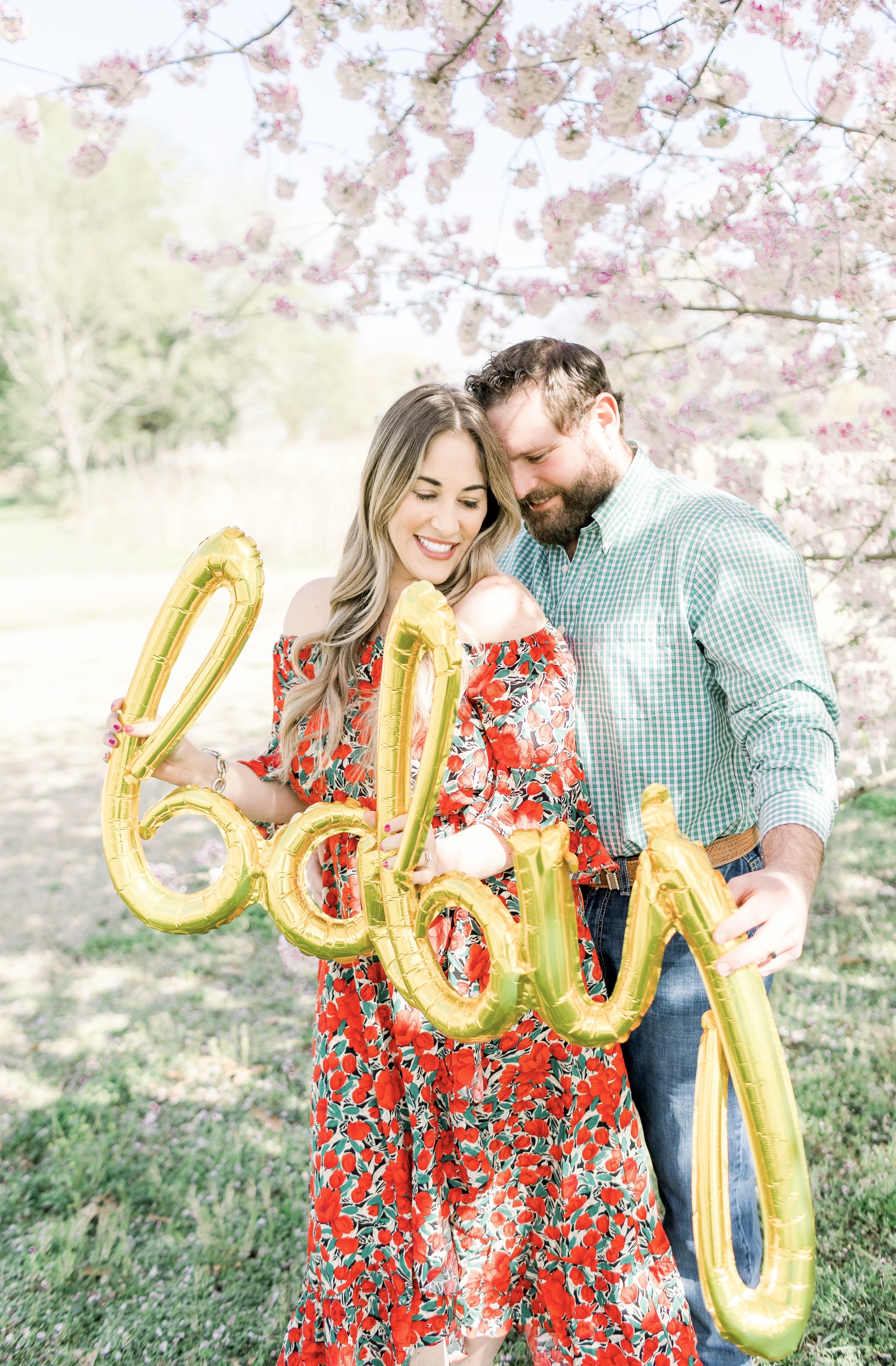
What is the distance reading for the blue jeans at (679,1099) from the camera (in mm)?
2006

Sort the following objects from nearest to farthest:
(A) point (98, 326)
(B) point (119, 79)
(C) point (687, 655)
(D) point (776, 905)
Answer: (D) point (776, 905) < (C) point (687, 655) < (B) point (119, 79) < (A) point (98, 326)

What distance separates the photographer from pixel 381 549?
1.92 metres

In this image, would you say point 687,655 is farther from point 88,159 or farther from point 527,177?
point 88,159

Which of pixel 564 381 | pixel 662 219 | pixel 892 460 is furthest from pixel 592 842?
pixel 892 460

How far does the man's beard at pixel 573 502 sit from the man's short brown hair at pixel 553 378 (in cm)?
11

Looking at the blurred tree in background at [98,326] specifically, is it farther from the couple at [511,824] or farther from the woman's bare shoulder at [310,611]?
the couple at [511,824]

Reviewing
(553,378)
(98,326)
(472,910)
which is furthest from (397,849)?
(98,326)

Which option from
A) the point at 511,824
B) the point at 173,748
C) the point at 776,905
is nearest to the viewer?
the point at 776,905

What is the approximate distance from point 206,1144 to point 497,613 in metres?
2.34

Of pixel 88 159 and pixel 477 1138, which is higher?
pixel 88 159

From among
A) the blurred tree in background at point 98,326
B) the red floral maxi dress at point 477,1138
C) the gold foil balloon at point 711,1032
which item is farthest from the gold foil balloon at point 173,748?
the blurred tree in background at point 98,326

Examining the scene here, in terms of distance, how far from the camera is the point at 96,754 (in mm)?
8500

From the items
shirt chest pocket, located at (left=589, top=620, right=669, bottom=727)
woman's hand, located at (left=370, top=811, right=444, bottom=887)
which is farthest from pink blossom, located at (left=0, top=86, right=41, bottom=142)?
woman's hand, located at (left=370, top=811, right=444, bottom=887)

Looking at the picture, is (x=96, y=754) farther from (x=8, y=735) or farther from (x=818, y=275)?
(x=818, y=275)
